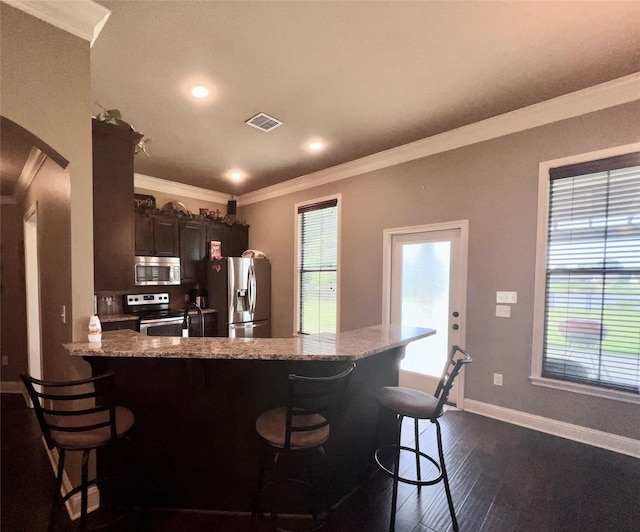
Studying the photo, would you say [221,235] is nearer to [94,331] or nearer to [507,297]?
[94,331]

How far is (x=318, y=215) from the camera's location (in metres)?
4.76

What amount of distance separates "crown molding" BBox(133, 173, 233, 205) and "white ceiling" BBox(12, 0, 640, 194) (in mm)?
1660

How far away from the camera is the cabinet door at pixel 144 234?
428 centimetres

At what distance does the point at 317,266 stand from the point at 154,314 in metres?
2.39

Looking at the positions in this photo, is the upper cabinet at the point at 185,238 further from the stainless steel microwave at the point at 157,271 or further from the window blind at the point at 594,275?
the window blind at the point at 594,275

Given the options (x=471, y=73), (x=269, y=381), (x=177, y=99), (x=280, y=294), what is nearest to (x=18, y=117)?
(x=177, y=99)

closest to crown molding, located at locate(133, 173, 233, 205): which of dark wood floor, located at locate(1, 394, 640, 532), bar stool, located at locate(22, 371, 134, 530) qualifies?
dark wood floor, located at locate(1, 394, 640, 532)

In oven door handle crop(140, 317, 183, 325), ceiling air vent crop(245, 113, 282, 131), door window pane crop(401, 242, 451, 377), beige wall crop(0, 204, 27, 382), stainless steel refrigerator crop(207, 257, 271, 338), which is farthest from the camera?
stainless steel refrigerator crop(207, 257, 271, 338)

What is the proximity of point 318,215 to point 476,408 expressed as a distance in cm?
320

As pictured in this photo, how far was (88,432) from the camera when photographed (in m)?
1.55

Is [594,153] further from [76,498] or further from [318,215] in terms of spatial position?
[76,498]

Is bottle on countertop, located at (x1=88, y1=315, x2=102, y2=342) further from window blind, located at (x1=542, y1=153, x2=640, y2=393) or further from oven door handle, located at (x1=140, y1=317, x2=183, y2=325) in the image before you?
window blind, located at (x1=542, y1=153, x2=640, y2=393)

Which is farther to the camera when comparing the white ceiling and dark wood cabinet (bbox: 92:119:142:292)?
dark wood cabinet (bbox: 92:119:142:292)

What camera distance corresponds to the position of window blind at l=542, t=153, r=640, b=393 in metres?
2.47
